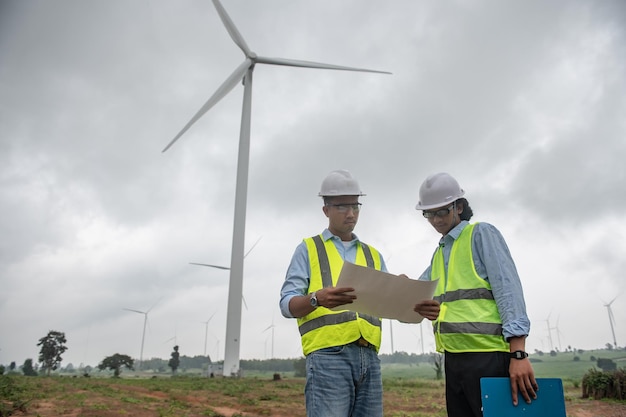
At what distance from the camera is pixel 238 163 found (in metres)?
31.9

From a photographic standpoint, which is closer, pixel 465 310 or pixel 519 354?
pixel 519 354

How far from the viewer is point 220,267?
34.7 m

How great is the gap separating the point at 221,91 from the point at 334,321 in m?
28.4

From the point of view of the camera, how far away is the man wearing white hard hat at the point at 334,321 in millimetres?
3361

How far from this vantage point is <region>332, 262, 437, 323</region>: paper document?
317 cm

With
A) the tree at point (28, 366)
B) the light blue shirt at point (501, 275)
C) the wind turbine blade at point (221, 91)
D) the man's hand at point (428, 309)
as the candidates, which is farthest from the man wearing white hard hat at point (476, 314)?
the tree at point (28, 366)

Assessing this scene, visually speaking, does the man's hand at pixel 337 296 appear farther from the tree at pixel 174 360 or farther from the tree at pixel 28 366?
the tree at pixel 28 366

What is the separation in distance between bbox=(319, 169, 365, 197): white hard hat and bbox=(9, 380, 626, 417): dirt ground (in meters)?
10.8

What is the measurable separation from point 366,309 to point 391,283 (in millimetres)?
322

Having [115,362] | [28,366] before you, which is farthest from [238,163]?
[28,366]

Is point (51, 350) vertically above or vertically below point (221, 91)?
below

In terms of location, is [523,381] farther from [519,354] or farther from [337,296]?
[337,296]

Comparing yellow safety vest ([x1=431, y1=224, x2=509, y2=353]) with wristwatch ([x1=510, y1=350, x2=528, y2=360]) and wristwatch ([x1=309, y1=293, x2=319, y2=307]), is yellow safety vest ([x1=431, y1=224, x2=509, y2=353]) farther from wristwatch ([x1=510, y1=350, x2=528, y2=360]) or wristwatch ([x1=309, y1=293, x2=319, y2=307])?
wristwatch ([x1=309, y1=293, x2=319, y2=307])

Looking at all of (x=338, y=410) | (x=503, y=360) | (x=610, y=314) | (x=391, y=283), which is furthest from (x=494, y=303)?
(x=610, y=314)
